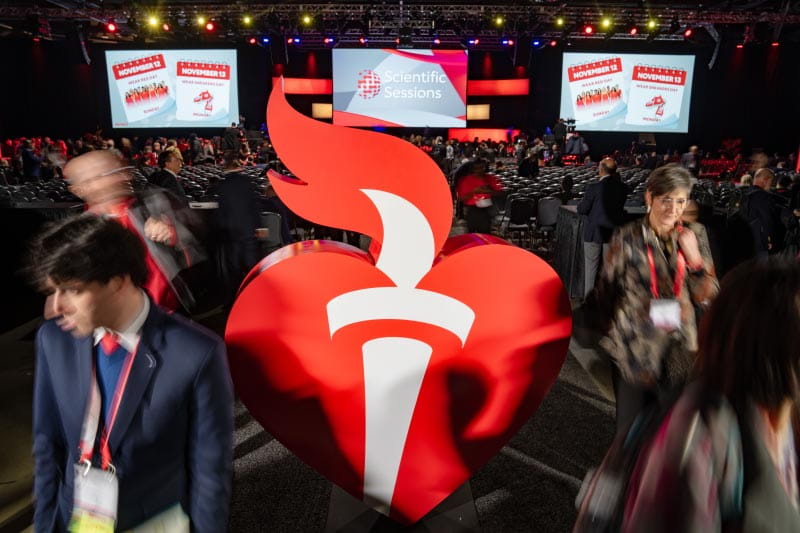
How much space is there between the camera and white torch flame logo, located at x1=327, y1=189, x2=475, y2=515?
2385mm

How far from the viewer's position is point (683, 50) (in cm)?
2131

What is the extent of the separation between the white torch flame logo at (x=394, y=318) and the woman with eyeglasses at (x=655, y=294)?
61 cm

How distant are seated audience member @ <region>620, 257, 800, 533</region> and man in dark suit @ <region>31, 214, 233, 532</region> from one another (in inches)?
39.5

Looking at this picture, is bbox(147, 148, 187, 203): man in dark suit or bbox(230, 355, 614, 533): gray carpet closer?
bbox(230, 355, 614, 533): gray carpet

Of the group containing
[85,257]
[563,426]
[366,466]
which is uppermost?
[85,257]

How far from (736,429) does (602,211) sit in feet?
16.0

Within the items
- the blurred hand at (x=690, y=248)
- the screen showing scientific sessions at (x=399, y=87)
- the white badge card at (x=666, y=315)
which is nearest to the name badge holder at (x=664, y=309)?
the white badge card at (x=666, y=315)

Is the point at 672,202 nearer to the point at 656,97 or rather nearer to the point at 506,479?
the point at 506,479

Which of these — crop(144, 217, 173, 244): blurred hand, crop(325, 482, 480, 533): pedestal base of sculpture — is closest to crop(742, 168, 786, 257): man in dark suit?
crop(325, 482, 480, 533): pedestal base of sculpture

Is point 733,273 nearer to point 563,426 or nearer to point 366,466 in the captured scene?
point 366,466

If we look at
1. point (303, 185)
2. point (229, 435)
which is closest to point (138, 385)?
point (229, 435)

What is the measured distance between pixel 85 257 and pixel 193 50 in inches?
817

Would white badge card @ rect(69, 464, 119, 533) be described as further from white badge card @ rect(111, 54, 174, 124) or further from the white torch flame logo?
white badge card @ rect(111, 54, 174, 124)

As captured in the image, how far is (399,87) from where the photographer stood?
65.2 ft
